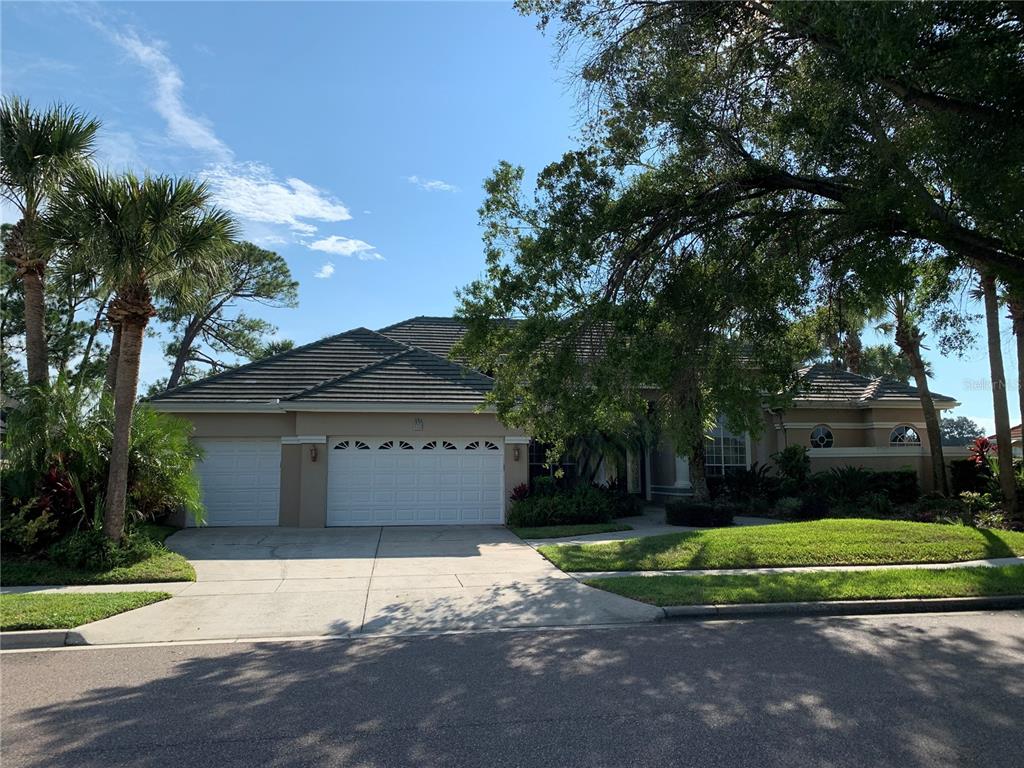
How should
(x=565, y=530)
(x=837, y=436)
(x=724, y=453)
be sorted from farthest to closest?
(x=837, y=436) → (x=724, y=453) → (x=565, y=530)

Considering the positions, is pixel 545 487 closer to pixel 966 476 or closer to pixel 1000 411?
pixel 1000 411

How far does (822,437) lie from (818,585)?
13953mm

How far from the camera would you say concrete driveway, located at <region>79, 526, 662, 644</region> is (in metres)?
8.23

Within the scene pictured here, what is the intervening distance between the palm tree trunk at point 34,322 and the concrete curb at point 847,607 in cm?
1195

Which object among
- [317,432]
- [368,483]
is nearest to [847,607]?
[368,483]

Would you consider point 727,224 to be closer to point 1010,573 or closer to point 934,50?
point 934,50

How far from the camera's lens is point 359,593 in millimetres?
9945

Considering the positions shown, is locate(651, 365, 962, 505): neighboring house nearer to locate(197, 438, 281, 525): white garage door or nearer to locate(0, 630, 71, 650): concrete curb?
locate(197, 438, 281, 525): white garage door

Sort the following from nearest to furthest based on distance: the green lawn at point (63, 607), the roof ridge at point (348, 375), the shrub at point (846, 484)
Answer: the green lawn at point (63, 607), the roof ridge at point (348, 375), the shrub at point (846, 484)

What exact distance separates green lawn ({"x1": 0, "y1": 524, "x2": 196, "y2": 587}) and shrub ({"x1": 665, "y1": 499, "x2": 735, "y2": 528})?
420 inches

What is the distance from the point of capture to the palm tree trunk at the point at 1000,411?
16.4 m

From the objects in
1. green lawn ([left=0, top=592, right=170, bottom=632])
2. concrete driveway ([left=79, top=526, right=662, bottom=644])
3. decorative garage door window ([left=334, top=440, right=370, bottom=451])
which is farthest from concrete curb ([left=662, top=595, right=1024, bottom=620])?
decorative garage door window ([left=334, top=440, right=370, bottom=451])

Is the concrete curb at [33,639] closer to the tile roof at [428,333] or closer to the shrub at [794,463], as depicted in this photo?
the tile roof at [428,333]

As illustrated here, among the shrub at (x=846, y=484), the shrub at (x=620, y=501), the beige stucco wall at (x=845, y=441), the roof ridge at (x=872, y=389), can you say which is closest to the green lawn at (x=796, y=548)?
the shrub at (x=620, y=501)
